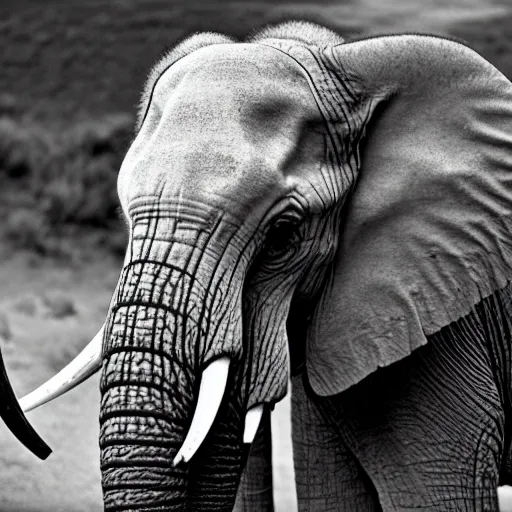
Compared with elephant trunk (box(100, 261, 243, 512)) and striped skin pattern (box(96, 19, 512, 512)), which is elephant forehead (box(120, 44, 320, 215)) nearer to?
striped skin pattern (box(96, 19, 512, 512))

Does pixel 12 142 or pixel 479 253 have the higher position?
pixel 479 253

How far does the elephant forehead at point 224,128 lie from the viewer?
199cm

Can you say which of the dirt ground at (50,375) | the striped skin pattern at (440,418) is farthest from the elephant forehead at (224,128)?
the dirt ground at (50,375)

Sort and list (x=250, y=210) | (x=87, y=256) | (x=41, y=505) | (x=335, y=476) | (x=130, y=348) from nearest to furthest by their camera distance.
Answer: (x=130, y=348) < (x=250, y=210) < (x=335, y=476) < (x=41, y=505) < (x=87, y=256)

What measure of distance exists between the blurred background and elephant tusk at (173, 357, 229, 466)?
500cm

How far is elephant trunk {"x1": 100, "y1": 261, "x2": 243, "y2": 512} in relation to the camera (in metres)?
1.86

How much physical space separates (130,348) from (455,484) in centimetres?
71

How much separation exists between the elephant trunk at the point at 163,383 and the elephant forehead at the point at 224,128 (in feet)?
0.47

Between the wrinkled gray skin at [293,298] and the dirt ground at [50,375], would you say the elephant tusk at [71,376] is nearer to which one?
the wrinkled gray skin at [293,298]

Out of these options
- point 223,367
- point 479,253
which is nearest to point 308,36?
point 479,253

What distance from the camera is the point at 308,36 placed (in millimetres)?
2301

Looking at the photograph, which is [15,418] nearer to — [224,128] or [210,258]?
[210,258]

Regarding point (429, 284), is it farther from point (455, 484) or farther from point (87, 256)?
point (87, 256)

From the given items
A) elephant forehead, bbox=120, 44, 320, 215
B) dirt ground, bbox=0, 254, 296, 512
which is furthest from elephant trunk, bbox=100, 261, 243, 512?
dirt ground, bbox=0, 254, 296, 512
